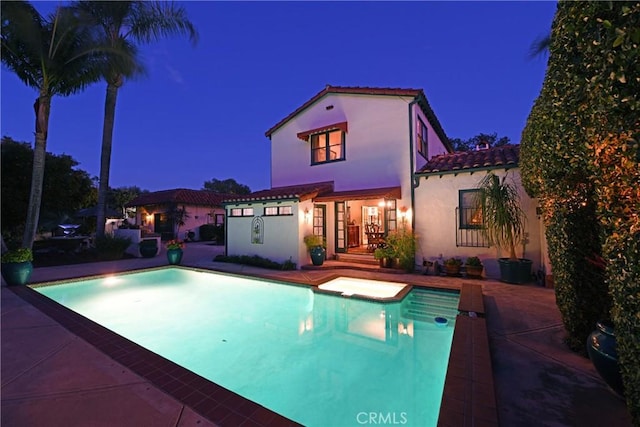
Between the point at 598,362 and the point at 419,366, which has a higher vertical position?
the point at 598,362

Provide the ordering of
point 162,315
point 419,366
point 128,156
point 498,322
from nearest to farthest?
point 419,366
point 498,322
point 162,315
point 128,156

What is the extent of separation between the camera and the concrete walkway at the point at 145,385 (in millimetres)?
2645

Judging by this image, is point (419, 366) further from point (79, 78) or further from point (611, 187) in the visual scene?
point (79, 78)

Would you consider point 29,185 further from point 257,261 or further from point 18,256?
point 257,261

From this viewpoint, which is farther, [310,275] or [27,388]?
[310,275]

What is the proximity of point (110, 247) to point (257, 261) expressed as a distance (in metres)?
8.41

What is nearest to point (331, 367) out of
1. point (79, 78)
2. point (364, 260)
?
point (364, 260)

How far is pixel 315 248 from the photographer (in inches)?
451

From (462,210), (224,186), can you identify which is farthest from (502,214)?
(224,186)

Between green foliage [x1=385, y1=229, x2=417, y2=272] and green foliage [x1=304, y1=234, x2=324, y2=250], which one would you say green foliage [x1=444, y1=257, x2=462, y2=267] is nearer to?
green foliage [x1=385, y1=229, x2=417, y2=272]

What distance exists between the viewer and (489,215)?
331 inches

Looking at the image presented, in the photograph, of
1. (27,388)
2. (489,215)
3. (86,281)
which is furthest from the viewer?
(86,281)

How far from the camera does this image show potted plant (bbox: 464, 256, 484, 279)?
909cm

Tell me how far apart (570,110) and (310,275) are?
8313mm
